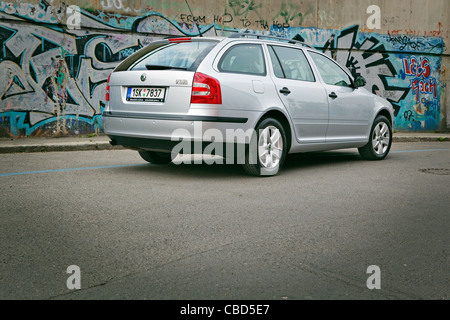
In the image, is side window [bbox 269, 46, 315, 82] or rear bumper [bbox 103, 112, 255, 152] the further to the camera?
side window [bbox 269, 46, 315, 82]

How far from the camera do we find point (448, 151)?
36.6 feet

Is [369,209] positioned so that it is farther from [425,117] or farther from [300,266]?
[425,117]

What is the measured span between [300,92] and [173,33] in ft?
23.0

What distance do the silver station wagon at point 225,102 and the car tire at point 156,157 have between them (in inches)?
0.6

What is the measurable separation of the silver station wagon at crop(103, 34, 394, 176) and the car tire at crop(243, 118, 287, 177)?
0.01m

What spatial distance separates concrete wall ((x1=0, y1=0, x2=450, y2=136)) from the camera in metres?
11.7

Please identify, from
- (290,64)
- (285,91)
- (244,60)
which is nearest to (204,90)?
(244,60)

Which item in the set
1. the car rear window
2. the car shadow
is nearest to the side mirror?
the car shadow

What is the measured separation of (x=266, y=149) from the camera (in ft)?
22.6

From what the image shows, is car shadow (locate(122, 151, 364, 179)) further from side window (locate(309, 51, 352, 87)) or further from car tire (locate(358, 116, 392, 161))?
side window (locate(309, 51, 352, 87))

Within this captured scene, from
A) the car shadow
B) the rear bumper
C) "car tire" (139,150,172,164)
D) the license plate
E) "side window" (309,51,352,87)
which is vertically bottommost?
the car shadow

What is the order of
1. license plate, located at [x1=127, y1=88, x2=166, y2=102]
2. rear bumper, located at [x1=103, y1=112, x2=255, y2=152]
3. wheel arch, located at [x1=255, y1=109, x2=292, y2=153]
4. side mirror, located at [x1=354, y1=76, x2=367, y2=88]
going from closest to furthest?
rear bumper, located at [x1=103, y1=112, x2=255, y2=152]
license plate, located at [x1=127, y1=88, x2=166, y2=102]
wheel arch, located at [x1=255, y1=109, x2=292, y2=153]
side mirror, located at [x1=354, y1=76, x2=367, y2=88]

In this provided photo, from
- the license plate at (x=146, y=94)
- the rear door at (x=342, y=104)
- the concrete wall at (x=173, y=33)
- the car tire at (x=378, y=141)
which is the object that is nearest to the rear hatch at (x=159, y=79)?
the license plate at (x=146, y=94)

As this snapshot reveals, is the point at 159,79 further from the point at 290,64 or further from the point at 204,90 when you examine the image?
the point at 290,64
